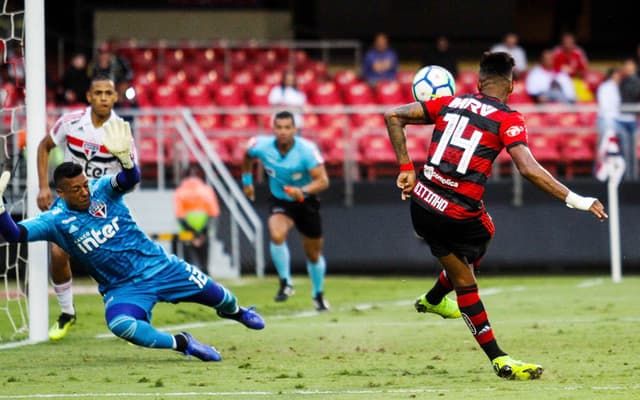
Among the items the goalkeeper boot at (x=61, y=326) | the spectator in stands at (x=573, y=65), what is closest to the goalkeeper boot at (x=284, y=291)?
the goalkeeper boot at (x=61, y=326)

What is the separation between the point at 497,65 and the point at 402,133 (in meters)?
0.81

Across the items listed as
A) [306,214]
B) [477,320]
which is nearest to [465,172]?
[477,320]

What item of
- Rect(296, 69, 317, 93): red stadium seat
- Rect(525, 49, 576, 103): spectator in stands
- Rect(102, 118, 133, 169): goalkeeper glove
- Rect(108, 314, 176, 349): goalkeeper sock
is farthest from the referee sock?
Rect(296, 69, 317, 93): red stadium seat

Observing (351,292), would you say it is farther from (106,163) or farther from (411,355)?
(411,355)

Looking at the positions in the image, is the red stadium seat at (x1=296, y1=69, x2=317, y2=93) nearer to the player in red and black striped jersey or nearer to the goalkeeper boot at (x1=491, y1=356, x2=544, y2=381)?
the player in red and black striped jersey

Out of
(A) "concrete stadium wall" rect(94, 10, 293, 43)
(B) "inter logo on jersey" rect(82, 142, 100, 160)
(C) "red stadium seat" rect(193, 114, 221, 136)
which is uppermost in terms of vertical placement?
(A) "concrete stadium wall" rect(94, 10, 293, 43)

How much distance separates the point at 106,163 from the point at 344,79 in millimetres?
11785

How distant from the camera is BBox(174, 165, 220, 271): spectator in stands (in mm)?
18531

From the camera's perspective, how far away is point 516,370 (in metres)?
8.48

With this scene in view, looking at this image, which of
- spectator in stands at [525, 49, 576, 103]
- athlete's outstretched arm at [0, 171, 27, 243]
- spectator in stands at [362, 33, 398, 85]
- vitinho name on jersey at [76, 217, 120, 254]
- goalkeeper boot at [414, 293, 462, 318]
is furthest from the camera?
spectator in stands at [362, 33, 398, 85]

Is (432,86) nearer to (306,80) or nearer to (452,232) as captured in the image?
(452,232)

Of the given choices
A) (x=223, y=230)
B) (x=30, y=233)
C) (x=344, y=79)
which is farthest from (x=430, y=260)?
(x=30, y=233)

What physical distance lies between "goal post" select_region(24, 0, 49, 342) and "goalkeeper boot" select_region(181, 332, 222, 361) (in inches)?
88.0

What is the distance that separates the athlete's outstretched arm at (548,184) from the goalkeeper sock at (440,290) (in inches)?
56.8
